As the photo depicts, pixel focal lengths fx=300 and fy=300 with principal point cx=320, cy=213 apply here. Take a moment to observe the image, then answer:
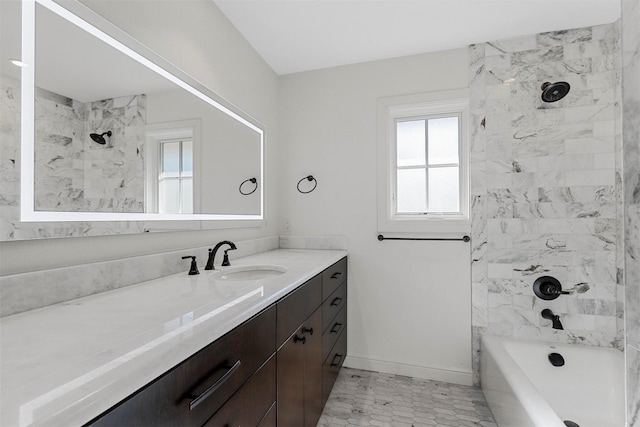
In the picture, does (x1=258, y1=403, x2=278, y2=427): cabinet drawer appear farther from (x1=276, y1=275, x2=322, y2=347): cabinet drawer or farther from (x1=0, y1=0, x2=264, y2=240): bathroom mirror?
(x1=0, y1=0, x2=264, y2=240): bathroom mirror

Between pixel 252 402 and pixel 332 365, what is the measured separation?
A: 110 centimetres

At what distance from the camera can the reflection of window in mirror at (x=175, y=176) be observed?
1389mm

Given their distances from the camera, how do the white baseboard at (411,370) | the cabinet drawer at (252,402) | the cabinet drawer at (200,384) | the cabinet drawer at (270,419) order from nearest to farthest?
1. the cabinet drawer at (200,384)
2. the cabinet drawer at (252,402)
3. the cabinet drawer at (270,419)
4. the white baseboard at (411,370)

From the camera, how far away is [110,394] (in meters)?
0.49

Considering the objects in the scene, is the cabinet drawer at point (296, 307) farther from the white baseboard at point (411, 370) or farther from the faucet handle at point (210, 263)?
the white baseboard at point (411, 370)

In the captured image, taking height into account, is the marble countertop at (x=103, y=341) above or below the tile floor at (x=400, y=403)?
above

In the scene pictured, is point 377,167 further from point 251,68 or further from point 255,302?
point 255,302

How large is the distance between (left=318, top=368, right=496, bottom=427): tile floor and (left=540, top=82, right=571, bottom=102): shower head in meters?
2.09

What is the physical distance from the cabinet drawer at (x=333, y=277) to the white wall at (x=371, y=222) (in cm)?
16

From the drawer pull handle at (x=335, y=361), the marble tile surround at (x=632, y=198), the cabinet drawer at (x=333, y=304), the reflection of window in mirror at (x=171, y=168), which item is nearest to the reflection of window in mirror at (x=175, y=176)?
the reflection of window in mirror at (x=171, y=168)

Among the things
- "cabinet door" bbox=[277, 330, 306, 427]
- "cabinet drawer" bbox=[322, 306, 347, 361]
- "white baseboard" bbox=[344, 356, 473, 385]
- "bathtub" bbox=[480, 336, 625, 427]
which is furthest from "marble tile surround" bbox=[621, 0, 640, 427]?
"white baseboard" bbox=[344, 356, 473, 385]

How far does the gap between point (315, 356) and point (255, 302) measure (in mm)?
799

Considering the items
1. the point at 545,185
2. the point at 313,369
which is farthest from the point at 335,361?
the point at 545,185

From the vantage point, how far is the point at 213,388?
0.76m
